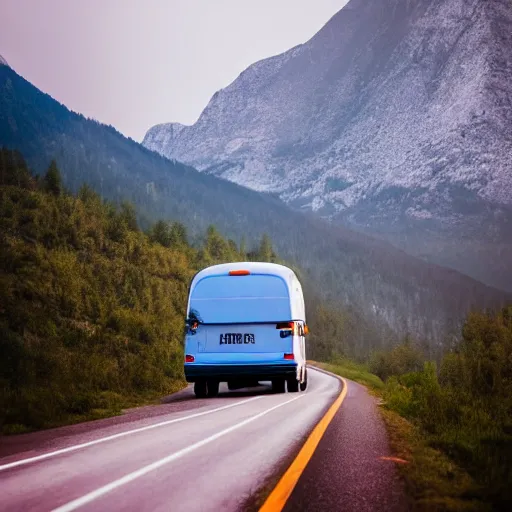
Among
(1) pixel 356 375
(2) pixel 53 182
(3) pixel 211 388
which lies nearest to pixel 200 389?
(3) pixel 211 388

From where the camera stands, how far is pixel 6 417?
10523mm

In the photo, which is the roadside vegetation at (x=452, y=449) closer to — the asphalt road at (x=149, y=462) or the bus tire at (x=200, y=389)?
the asphalt road at (x=149, y=462)

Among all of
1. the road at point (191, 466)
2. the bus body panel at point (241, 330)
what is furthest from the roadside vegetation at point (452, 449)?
the bus body panel at point (241, 330)

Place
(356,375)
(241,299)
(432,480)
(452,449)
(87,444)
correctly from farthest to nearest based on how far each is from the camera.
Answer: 1. (356,375)
2. (241,299)
3. (87,444)
4. (452,449)
5. (432,480)

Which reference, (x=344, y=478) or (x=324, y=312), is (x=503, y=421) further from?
(x=324, y=312)

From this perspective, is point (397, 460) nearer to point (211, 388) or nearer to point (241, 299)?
point (241, 299)

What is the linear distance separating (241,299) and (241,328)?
2.54 ft

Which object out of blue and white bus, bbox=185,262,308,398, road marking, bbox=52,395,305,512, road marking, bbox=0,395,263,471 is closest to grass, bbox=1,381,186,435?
blue and white bus, bbox=185,262,308,398

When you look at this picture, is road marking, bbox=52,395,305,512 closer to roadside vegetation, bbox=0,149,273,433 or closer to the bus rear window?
roadside vegetation, bbox=0,149,273,433

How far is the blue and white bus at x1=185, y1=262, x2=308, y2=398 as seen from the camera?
50.6ft

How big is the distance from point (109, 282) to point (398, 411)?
24086 mm

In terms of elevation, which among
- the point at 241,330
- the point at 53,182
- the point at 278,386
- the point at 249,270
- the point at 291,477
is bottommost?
the point at 278,386

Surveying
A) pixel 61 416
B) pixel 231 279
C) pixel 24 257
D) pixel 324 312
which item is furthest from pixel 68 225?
pixel 324 312

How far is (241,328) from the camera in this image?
50.9 feet
